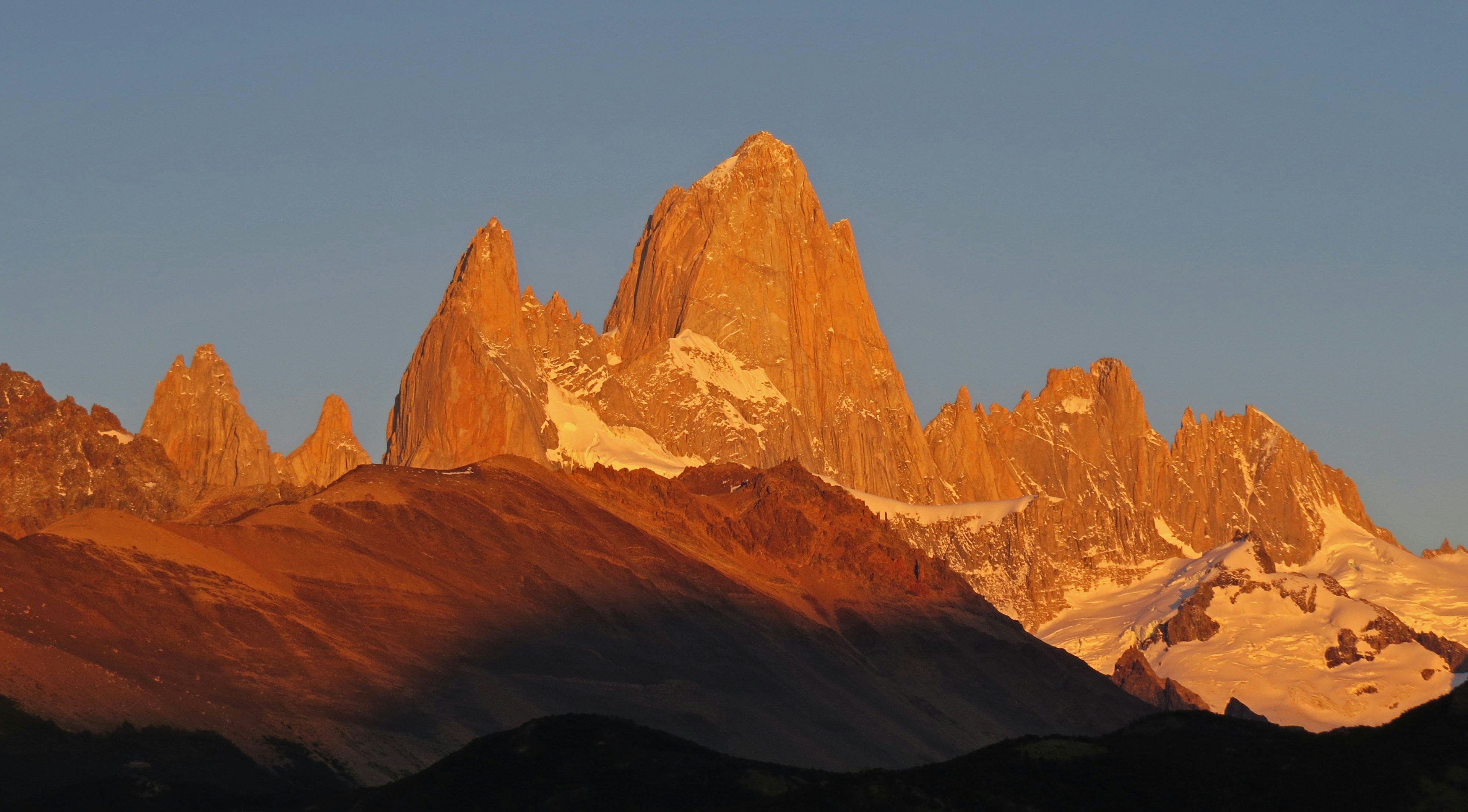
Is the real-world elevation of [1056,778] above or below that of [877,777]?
above

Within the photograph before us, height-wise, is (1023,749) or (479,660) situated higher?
(479,660)

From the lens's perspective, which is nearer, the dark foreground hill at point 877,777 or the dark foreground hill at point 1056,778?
the dark foreground hill at point 1056,778

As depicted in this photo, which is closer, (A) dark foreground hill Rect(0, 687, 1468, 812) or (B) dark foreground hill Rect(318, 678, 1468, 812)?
(B) dark foreground hill Rect(318, 678, 1468, 812)

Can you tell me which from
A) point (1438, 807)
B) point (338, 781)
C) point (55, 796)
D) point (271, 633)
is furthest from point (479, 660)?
point (1438, 807)

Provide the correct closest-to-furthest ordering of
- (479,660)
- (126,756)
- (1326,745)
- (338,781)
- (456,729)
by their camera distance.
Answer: (1326,745)
(126,756)
(338,781)
(456,729)
(479,660)

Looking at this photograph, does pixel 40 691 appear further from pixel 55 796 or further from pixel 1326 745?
pixel 1326 745

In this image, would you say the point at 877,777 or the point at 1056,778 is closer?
the point at 877,777

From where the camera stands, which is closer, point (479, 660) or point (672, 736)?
point (672, 736)

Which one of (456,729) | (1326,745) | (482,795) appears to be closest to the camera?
(1326,745)
